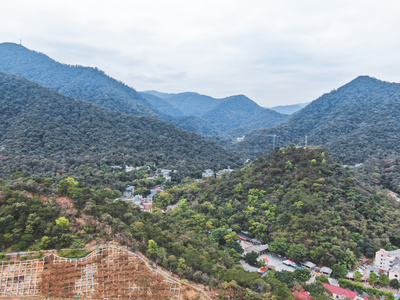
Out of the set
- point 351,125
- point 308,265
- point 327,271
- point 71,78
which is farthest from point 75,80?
point 327,271

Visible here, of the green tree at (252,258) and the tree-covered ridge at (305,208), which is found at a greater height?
the tree-covered ridge at (305,208)

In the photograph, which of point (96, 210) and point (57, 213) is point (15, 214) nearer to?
point (57, 213)

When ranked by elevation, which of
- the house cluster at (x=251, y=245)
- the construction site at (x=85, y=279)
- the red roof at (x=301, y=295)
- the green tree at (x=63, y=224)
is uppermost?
the green tree at (x=63, y=224)

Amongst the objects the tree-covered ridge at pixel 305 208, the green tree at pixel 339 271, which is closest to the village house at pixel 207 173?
the tree-covered ridge at pixel 305 208

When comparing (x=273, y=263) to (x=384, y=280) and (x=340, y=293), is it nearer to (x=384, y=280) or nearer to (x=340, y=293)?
(x=340, y=293)

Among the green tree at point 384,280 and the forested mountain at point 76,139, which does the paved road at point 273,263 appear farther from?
the forested mountain at point 76,139

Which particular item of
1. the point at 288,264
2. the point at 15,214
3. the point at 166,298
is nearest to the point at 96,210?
the point at 15,214
